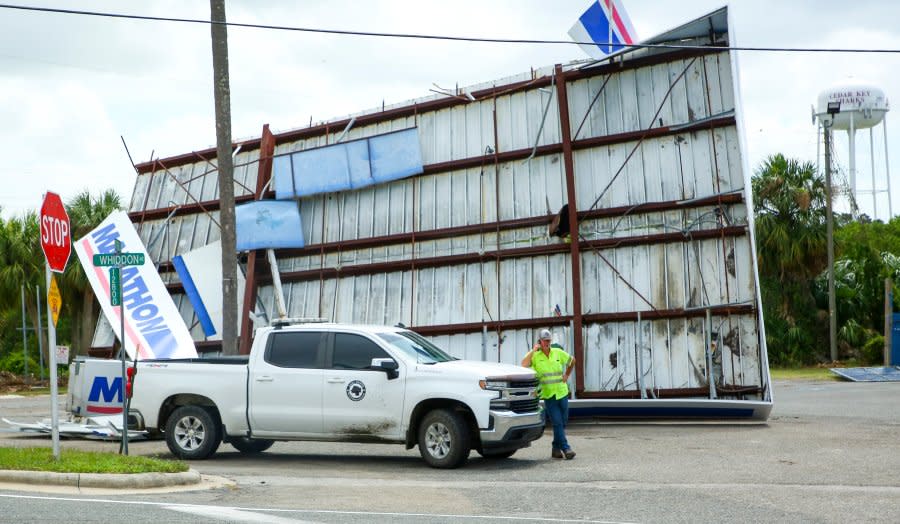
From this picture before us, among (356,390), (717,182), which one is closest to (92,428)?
(356,390)

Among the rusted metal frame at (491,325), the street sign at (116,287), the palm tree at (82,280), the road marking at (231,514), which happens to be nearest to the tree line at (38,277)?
the palm tree at (82,280)

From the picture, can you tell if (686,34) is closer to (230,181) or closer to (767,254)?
(230,181)

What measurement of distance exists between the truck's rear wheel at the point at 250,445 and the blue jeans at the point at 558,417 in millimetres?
4189

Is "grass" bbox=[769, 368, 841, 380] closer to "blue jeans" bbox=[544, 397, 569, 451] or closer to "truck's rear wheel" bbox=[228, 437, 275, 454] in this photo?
"blue jeans" bbox=[544, 397, 569, 451]

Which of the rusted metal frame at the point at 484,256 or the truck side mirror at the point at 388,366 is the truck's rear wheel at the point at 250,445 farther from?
the rusted metal frame at the point at 484,256

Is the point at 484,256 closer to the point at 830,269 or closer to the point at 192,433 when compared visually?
the point at 192,433

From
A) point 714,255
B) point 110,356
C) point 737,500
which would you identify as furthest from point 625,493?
point 110,356

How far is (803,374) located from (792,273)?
528 centimetres

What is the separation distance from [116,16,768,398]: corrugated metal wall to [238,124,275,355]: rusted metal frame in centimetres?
87

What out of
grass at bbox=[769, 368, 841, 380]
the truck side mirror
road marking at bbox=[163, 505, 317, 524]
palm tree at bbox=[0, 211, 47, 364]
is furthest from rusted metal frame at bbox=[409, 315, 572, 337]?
palm tree at bbox=[0, 211, 47, 364]

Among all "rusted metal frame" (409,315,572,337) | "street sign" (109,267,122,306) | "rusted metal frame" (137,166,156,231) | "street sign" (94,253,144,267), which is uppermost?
"rusted metal frame" (137,166,156,231)

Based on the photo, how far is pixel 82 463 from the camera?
1191cm

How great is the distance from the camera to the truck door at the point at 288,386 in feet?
46.5

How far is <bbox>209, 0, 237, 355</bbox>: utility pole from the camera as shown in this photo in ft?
66.2
